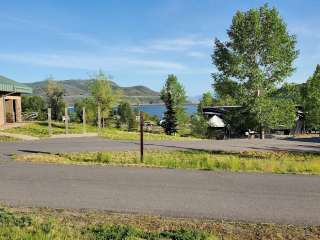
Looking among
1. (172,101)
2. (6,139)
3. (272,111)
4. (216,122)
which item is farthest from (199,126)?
(6,139)

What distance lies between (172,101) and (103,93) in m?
19.0

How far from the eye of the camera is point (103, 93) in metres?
49.5

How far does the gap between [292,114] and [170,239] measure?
97.4 feet

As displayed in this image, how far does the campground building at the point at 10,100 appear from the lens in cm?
3334

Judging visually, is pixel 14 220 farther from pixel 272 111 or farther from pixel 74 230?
pixel 272 111

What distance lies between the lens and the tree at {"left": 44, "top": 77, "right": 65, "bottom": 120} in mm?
58125

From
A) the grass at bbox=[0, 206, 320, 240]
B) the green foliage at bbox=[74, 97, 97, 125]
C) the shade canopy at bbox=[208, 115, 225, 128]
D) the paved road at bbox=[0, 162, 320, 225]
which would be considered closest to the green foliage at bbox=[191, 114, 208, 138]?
the shade canopy at bbox=[208, 115, 225, 128]

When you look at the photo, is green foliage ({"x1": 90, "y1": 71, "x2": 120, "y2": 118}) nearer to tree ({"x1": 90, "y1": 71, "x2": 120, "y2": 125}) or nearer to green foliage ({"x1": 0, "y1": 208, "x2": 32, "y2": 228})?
tree ({"x1": 90, "y1": 71, "x2": 120, "y2": 125})

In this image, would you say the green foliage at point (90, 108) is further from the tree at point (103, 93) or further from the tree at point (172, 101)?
the tree at point (172, 101)

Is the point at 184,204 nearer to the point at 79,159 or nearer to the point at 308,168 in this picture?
the point at 308,168

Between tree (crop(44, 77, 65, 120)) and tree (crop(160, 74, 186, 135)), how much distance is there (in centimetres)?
1552

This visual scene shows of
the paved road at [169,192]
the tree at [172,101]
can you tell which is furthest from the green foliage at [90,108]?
the paved road at [169,192]

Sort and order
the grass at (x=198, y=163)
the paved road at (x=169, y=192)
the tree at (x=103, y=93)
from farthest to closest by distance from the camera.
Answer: the tree at (x=103, y=93) < the grass at (x=198, y=163) < the paved road at (x=169, y=192)

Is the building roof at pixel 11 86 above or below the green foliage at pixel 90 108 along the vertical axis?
above
